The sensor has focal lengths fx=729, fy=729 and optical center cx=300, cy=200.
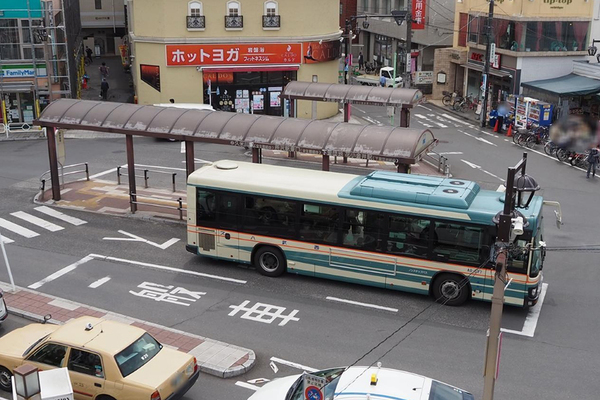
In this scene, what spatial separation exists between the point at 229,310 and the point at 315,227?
125 inches

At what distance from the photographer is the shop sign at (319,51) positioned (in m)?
43.5

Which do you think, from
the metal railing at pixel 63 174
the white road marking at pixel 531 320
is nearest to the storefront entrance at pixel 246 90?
the metal railing at pixel 63 174

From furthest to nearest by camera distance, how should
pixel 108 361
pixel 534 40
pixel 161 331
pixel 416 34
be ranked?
1. pixel 416 34
2. pixel 534 40
3. pixel 161 331
4. pixel 108 361

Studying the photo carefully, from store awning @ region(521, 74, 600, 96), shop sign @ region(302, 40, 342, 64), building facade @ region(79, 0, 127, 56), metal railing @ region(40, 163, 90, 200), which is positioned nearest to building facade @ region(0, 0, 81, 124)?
metal railing @ region(40, 163, 90, 200)

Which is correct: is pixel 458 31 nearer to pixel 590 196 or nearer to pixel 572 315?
pixel 590 196

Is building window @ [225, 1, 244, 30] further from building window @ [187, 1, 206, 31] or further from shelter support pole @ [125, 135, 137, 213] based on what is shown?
shelter support pole @ [125, 135, 137, 213]

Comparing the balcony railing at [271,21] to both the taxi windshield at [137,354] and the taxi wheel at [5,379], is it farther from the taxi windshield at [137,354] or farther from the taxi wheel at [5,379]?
the taxi wheel at [5,379]

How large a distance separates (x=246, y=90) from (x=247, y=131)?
2083 centimetres

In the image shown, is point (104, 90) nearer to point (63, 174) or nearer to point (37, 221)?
point (63, 174)

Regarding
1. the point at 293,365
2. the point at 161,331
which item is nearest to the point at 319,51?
the point at 161,331

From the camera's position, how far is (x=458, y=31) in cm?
5269

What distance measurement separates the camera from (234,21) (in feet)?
138

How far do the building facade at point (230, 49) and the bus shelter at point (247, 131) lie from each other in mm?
16758

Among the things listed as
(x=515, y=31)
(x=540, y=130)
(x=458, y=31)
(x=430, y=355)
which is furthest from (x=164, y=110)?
(x=458, y=31)
